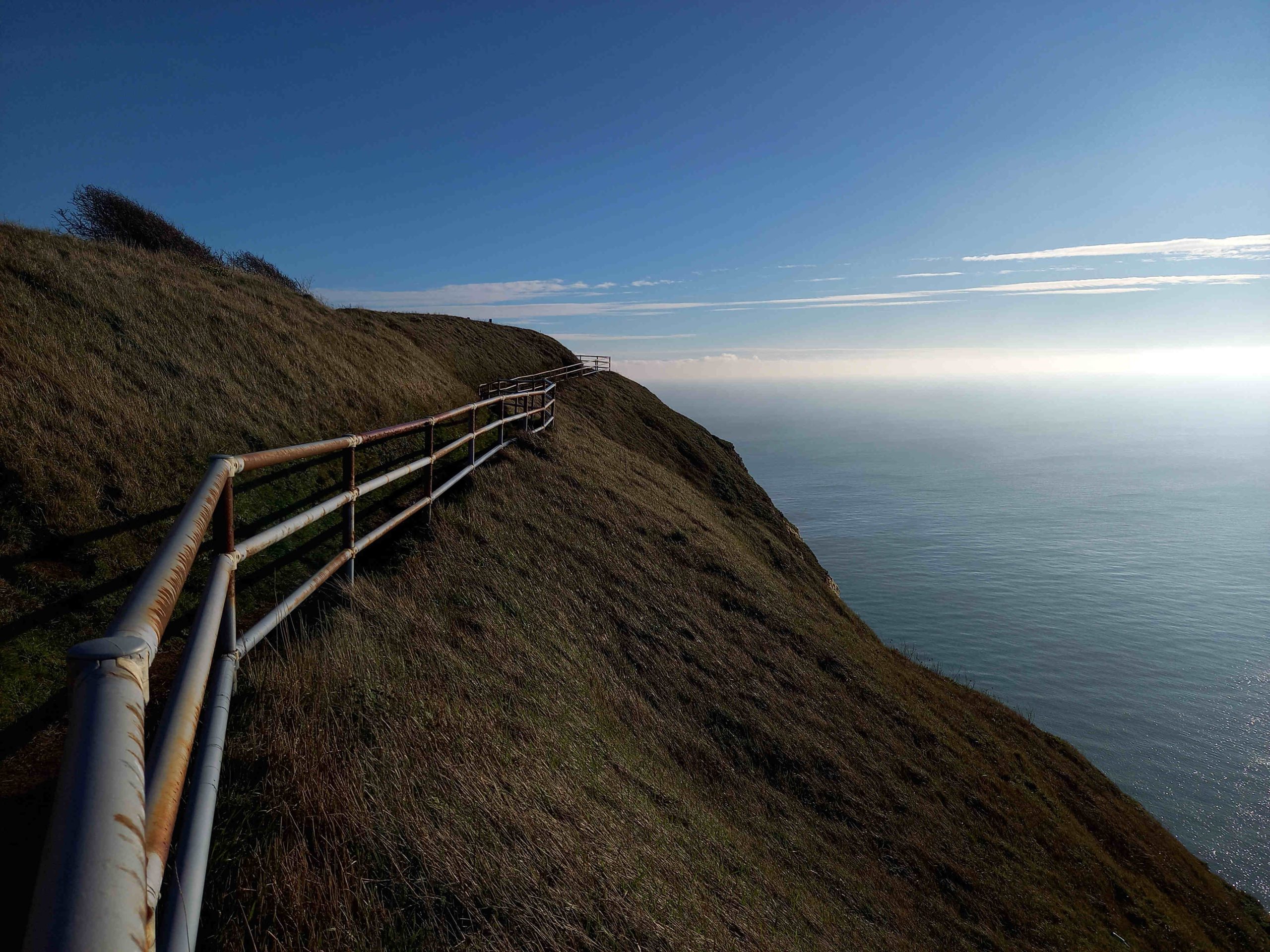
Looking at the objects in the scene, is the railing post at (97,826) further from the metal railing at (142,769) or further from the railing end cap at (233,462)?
the railing end cap at (233,462)

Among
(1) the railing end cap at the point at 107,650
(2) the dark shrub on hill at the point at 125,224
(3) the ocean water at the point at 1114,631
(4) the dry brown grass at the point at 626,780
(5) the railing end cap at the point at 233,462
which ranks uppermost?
(2) the dark shrub on hill at the point at 125,224

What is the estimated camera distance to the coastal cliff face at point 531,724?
10.0 feet

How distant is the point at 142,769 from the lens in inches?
45.1

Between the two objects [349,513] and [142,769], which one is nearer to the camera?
[142,769]

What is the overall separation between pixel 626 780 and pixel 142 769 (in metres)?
4.65

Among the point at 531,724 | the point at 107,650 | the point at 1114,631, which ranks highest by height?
the point at 107,650

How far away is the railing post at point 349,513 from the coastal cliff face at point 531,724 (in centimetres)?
15

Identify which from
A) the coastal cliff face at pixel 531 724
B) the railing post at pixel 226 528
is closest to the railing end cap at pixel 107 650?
the coastal cliff face at pixel 531 724

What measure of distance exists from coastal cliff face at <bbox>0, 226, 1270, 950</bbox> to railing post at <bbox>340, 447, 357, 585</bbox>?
0.15 metres

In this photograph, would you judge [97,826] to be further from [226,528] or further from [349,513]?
[349,513]

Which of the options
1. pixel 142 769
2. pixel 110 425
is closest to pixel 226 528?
pixel 142 769

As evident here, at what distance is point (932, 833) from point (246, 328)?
14950 mm

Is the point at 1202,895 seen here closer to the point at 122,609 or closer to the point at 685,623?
the point at 685,623

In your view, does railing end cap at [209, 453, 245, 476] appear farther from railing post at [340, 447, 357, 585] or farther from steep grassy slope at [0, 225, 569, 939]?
railing post at [340, 447, 357, 585]
